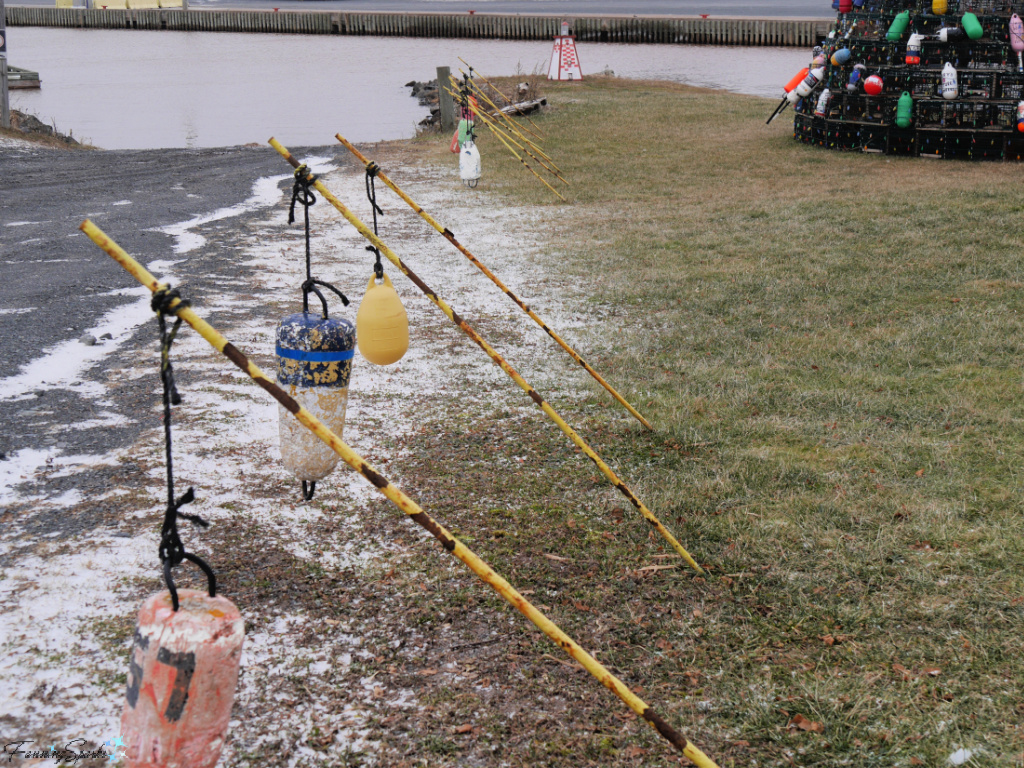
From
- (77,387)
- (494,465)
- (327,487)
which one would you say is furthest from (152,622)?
(77,387)

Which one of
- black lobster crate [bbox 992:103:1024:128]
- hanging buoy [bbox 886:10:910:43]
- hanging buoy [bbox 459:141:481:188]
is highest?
hanging buoy [bbox 886:10:910:43]

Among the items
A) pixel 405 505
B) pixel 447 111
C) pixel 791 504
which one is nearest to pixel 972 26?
pixel 447 111

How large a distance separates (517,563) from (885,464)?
2.29 metres

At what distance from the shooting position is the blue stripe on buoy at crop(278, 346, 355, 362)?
3.90 m

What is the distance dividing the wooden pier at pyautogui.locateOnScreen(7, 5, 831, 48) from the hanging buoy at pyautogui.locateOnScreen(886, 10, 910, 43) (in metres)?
39.8

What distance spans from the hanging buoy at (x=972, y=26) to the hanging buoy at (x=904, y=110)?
1.30 meters

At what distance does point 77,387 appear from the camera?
6586mm

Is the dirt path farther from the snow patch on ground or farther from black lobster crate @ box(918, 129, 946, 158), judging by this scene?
black lobster crate @ box(918, 129, 946, 158)

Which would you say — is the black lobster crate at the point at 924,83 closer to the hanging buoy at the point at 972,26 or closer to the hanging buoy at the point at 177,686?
the hanging buoy at the point at 972,26

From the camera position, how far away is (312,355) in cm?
390

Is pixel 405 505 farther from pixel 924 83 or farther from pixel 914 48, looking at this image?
pixel 924 83

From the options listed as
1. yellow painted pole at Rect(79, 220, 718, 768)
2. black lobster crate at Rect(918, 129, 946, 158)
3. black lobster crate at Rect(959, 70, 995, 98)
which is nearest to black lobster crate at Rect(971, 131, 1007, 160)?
black lobster crate at Rect(918, 129, 946, 158)

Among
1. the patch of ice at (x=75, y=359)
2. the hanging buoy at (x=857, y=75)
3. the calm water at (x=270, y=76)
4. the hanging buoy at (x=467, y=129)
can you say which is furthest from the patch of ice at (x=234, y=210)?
the hanging buoy at (x=857, y=75)

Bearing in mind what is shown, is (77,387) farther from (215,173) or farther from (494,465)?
(215,173)
